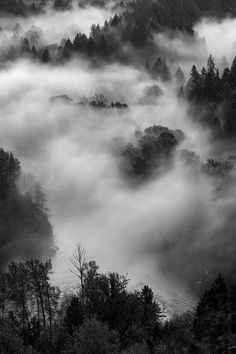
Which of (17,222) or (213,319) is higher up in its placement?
(17,222)

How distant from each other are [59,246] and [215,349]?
109812 mm

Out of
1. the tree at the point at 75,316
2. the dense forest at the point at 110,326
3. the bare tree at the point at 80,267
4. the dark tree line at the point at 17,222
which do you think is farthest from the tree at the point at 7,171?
the tree at the point at 75,316

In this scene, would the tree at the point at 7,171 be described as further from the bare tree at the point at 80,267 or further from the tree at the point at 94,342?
the tree at the point at 94,342

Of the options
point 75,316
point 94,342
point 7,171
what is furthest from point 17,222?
point 94,342

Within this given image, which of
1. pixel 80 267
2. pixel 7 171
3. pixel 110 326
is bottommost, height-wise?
pixel 110 326

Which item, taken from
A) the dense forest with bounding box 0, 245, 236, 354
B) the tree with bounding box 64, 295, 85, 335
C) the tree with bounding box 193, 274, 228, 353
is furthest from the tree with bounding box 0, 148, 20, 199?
the tree with bounding box 193, 274, 228, 353

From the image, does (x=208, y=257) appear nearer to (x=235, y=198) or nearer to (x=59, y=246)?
(x=235, y=198)

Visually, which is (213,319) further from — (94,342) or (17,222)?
(17,222)

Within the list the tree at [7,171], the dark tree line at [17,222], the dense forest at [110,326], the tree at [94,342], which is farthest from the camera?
the tree at [7,171]

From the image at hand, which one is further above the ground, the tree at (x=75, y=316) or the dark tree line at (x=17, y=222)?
the dark tree line at (x=17, y=222)

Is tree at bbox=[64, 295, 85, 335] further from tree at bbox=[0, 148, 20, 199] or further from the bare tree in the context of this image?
tree at bbox=[0, 148, 20, 199]

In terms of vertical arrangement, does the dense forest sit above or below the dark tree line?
below

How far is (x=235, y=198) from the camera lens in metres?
190

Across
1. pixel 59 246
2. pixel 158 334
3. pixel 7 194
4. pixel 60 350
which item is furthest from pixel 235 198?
pixel 60 350
